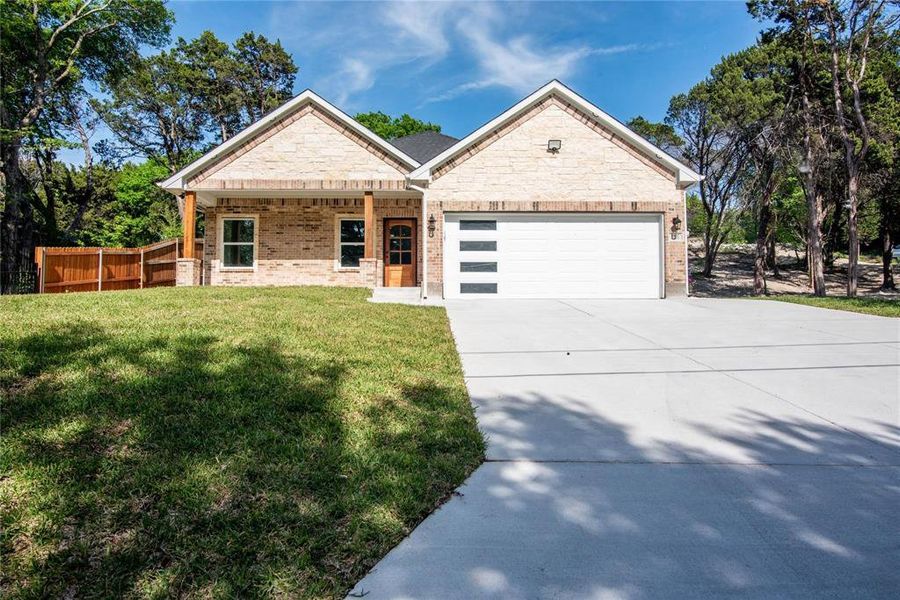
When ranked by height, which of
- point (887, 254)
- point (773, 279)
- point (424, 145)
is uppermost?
point (424, 145)

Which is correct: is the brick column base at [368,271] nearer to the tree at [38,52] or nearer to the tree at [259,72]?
the tree at [38,52]

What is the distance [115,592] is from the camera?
70.2 inches

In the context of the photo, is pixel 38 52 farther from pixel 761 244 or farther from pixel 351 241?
pixel 761 244

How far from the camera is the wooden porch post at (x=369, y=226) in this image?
44.8 feet

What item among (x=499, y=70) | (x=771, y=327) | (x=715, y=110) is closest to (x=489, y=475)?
(x=771, y=327)

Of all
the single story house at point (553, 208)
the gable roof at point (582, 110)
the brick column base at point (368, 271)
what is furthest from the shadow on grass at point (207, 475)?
the brick column base at point (368, 271)

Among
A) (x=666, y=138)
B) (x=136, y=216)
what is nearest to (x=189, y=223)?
(x=136, y=216)

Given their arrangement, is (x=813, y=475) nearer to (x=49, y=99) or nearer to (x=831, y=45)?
(x=831, y=45)

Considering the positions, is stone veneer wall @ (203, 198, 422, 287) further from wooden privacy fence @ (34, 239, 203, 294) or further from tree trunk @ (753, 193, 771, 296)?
tree trunk @ (753, 193, 771, 296)

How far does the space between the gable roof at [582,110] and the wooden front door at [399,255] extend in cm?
318

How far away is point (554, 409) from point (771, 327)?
18.2 feet

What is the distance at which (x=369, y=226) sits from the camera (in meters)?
13.7

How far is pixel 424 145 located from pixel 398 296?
773 centimetres

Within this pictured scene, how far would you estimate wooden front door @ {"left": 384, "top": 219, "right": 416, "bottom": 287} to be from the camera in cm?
1541
